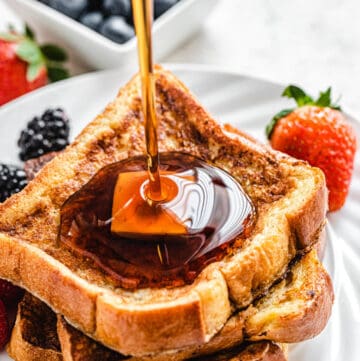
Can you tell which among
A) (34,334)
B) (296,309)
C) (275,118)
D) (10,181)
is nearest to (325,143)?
(275,118)

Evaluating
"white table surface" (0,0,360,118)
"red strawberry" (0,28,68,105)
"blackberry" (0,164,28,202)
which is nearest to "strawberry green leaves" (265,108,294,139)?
"white table surface" (0,0,360,118)

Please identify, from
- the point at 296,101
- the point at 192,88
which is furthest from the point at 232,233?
the point at 192,88

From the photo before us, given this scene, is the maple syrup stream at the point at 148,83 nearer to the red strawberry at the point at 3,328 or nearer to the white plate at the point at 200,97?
the red strawberry at the point at 3,328

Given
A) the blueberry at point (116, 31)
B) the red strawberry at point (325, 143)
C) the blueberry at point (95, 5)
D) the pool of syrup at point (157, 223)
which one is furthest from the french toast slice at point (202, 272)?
the blueberry at point (95, 5)

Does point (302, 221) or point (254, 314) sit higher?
point (302, 221)

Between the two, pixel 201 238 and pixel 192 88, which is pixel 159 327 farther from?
pixel 192 88
